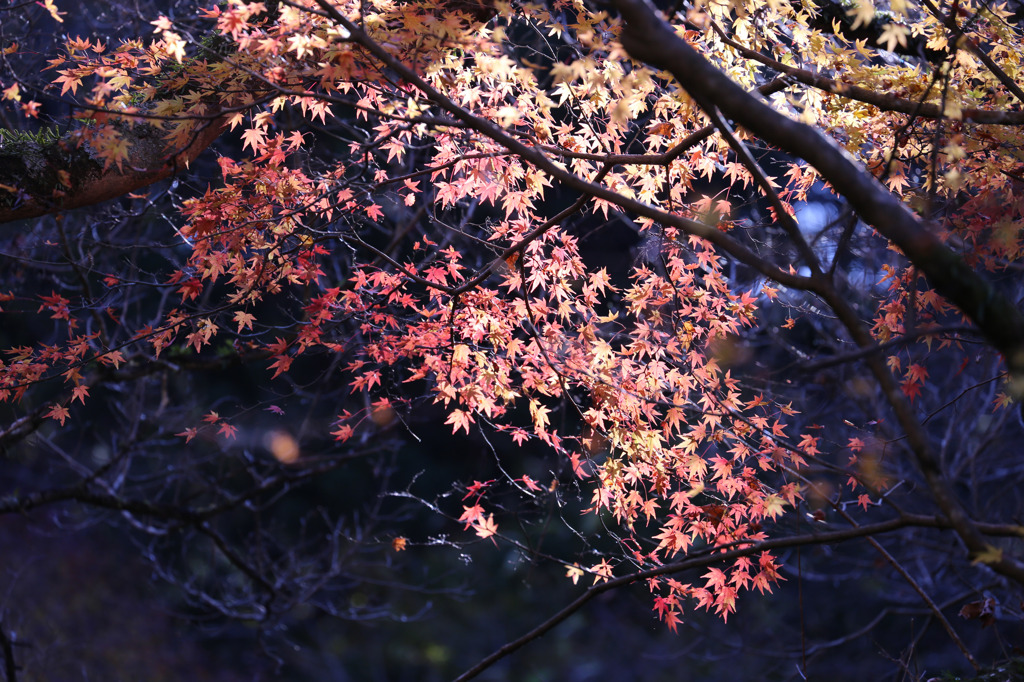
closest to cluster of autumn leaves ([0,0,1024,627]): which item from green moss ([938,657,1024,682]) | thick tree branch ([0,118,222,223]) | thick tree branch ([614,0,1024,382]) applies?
thick tree branch ([0,118,222,223])

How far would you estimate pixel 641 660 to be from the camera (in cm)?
1048

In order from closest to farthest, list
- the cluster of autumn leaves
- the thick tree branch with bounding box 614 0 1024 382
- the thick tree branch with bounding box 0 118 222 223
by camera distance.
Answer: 1. the thick tree branch with bounding box 614 0 1024 382
2. the cluster of autumn leaves
3. the thick tree branch with bounding box 0 118 222 223

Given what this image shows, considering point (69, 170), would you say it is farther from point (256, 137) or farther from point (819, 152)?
point (819, 152)

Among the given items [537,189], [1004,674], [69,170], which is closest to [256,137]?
[69,170]

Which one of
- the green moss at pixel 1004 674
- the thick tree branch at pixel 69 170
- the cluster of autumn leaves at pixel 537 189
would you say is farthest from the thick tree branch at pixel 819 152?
the thick tree branch at pixel 69 170

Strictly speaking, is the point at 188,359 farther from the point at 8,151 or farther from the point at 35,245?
the point at 8,151

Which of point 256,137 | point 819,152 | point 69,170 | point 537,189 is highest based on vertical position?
point 819,152

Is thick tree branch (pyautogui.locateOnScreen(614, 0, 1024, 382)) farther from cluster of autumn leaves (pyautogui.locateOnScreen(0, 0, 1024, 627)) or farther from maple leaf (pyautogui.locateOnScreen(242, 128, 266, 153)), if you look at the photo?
maple leaf (pyautogui.locateOnScreen(242, 128, 266, 153))

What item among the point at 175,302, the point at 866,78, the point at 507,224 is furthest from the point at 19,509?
the point at 866,78

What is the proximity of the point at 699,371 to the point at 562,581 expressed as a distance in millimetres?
8385

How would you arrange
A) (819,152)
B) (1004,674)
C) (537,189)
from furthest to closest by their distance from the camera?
(537,189)
(1004,674)
(819,152)

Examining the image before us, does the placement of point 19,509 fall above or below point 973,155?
below

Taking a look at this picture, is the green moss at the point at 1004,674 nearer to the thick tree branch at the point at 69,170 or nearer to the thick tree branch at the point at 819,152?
the thick tree branch at the point at 819,152

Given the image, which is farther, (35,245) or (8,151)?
(35,245)
